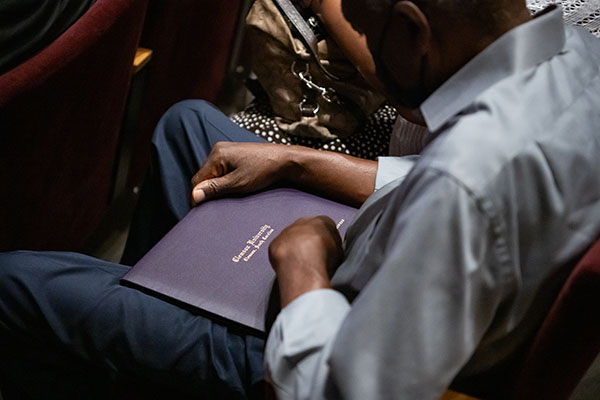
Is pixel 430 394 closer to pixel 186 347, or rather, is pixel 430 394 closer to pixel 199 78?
pixel 186 347

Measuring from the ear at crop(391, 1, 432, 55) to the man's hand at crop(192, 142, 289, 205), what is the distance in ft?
1.44

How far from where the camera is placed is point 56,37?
111 cm

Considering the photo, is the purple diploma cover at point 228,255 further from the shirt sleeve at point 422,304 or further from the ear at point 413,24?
the ear at point 413,24

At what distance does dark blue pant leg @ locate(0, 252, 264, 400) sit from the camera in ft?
3.01

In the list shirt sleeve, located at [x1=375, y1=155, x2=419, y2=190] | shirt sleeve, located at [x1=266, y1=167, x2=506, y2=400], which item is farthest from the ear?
shirt sleeve, located at [x1=375, y1=155, x2=419, y2=190]

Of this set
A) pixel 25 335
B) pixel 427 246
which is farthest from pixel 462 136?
pixel 25 335

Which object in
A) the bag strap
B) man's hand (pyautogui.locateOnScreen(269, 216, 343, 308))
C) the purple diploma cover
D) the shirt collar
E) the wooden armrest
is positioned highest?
the shirt collar

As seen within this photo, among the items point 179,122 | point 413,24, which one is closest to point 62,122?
point 179,122

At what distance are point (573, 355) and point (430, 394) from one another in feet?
0.64

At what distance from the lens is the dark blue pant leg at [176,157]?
1227mm

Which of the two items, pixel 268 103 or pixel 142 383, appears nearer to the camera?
pixel 142 383

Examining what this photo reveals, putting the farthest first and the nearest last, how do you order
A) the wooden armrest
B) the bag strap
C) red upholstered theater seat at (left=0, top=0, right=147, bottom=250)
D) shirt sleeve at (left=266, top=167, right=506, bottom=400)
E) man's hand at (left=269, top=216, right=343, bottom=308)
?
the wooden armrest < the bag strap < red upholstered theater seat at (left=0, top=0, right=147, bottom=250) < man's hand at (left=269, top=216, right=343, bottom=308) < shirt sleeve at (left=266, top=167, right=506, bottom=400)

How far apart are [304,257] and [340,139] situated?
54 centimetres

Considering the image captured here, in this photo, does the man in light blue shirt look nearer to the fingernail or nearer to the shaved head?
the shaved head
